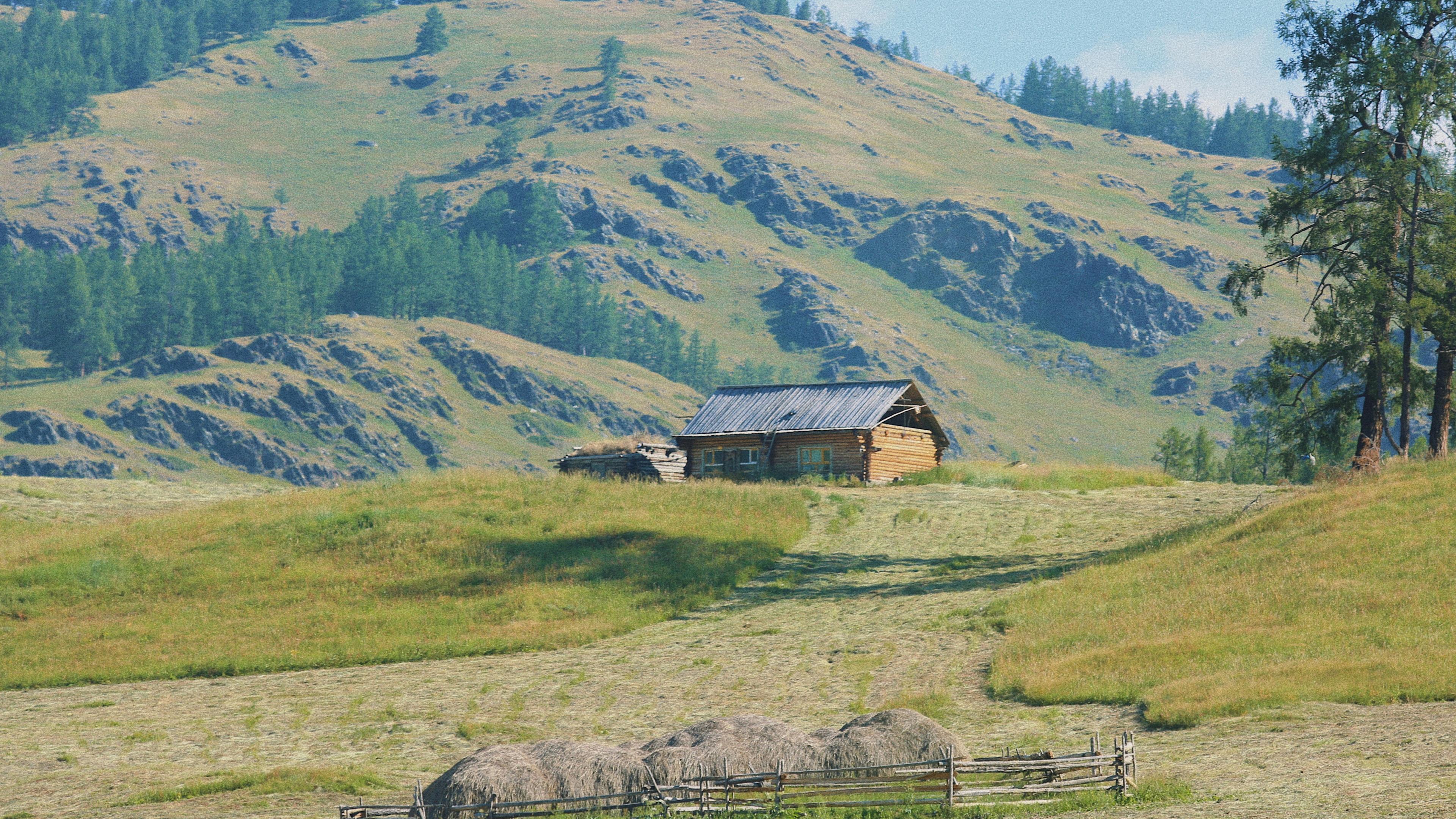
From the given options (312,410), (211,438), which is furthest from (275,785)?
(312,410)

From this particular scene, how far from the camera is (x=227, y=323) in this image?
587 ft

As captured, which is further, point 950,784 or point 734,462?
point 734,462

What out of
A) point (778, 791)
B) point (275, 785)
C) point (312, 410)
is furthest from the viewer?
point (312, 410)

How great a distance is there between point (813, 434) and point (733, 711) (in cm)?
4065

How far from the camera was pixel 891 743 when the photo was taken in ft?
67.1

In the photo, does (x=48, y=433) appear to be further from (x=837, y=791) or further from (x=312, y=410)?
(x=837, y=791)

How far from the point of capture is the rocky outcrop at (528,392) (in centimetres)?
17862

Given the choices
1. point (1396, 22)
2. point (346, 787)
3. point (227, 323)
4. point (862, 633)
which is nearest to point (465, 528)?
point (862, 633)

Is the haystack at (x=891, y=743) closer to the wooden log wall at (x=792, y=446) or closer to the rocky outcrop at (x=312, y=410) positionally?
the wooden log wall at (x=792, y=446)

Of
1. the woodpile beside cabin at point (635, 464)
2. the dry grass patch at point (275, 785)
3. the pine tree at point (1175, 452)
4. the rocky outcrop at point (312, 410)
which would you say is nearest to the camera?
the dry grass patch at point (275, 785)

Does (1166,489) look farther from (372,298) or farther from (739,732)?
(372,298)

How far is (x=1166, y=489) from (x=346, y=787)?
46228 mm

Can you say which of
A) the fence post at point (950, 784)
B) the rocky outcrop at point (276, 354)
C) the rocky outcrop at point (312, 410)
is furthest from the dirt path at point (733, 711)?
the rocky outcrop at point (276, 354)

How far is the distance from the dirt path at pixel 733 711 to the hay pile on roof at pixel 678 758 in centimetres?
318
